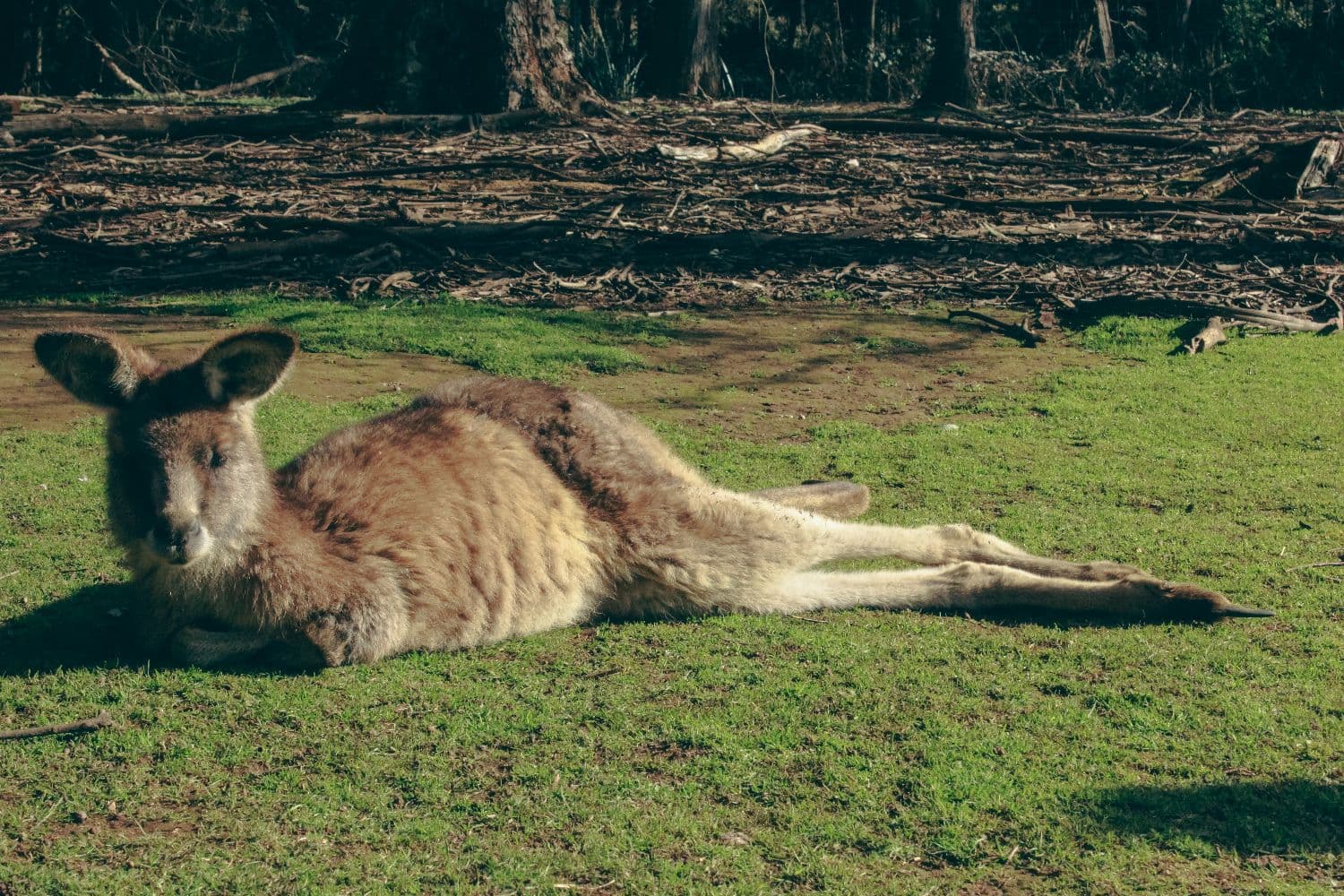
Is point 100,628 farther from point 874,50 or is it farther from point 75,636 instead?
point 874,50

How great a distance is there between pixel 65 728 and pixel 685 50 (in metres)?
19.4

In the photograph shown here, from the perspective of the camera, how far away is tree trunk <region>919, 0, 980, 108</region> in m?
19.2

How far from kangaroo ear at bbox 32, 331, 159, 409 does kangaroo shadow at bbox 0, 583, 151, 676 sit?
700 mm

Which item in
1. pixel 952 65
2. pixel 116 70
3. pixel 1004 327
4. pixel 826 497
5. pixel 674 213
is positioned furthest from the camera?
pixel 116 70

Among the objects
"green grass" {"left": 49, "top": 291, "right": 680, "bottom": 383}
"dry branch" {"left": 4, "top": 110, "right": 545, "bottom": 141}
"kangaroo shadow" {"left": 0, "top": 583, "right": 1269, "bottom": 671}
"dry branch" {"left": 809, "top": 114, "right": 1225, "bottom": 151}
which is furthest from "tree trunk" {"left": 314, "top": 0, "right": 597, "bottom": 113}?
"kangaroo shadow" {"left": 0, "top": 583, "right": 1269, "bottom": 671}

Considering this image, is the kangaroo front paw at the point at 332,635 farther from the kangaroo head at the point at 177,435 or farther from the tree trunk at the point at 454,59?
the tree trunk at the point at 454,59

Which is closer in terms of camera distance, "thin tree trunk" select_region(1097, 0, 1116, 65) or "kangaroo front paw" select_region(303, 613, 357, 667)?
"kangaroo front paw" select_region(303, 613, 357, 667)

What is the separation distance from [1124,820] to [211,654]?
109 inches

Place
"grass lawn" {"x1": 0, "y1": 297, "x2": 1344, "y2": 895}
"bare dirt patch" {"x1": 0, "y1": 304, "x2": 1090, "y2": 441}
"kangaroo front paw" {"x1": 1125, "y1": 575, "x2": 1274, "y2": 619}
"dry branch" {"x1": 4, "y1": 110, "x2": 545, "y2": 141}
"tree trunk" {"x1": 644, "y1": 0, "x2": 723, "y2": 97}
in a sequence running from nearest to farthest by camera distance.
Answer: "grass lawn" {"x1": 0, "y1": 297, "x2": 1344, "y2": 895} → "kangaroo front paw" {"x1": 1125, "y1": 575, "x2": 1274, "y2": 619} → "bare dirt patch" {"x1": 0, "y1": 304, "x2": 1090, "y2": 441} → "dry branch" {"x1": 4, "y1": 110, "x2": 545, "y2": 141} → "tree trunk" {"x1": 644, "y1": 0, "x2": 723, "y2": 97}

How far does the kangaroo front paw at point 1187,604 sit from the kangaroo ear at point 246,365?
307 cm

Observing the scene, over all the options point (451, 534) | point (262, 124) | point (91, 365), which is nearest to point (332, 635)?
point (451, 534)

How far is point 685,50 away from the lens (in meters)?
21.7

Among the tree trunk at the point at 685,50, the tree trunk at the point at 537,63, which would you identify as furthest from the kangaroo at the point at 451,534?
the tree trunk at the point at 685,50

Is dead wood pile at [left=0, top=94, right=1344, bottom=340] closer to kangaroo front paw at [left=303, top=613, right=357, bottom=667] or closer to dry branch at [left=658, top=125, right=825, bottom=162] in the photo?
dry branch at [left=658, top=125, right=825, bottom=162]
